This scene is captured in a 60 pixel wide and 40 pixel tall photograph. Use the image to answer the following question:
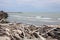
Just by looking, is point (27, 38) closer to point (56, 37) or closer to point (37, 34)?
point (37, 34)

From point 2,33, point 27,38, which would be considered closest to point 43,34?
point 27,38

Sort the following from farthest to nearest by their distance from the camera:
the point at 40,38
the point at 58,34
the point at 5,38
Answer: the point at 58,34
the point at 40,38
the point at 5,38

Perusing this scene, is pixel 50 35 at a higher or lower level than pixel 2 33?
Answer: lower

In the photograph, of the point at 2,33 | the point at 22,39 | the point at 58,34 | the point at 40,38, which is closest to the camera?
the point at 2,33

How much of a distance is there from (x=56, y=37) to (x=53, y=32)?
1.14 metres

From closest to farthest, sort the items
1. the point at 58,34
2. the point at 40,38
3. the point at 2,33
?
the point at 2,33 < the point at 40,38 < the point at 58,34

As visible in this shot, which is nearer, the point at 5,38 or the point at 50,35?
the point at 5,38

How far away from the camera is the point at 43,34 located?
16531 mm

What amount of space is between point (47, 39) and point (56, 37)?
938 millimetres

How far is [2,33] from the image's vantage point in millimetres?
12930

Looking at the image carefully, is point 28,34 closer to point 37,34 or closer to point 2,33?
point 37,34

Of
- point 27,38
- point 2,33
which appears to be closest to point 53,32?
point 27,38

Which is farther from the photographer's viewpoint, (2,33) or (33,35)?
(33,35)

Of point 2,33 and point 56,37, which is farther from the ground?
point 2,33
